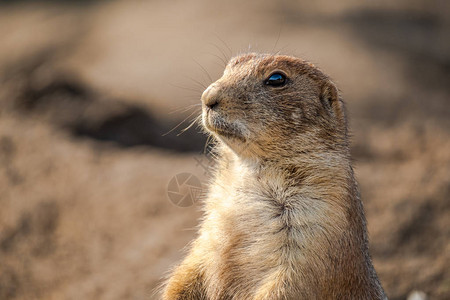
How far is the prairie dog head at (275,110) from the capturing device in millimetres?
4059

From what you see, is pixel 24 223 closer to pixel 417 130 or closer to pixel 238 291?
pixel 238 291

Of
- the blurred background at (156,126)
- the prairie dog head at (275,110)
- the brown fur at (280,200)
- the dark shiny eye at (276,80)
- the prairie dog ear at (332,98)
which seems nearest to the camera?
the brown fur at (280,200)

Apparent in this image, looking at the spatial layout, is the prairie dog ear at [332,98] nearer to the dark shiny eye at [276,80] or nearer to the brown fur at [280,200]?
the brown fur at [280,200]

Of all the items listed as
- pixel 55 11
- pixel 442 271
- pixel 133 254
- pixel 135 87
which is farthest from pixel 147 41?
pixel 442 271

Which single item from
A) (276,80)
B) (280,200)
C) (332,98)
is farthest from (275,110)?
(280,200)

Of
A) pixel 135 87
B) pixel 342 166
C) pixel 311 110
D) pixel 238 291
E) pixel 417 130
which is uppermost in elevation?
pixel 311 110

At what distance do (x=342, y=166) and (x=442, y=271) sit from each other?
2895mm

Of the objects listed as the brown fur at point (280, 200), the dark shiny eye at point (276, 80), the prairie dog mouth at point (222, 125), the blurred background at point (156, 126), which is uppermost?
the dark shiny eye at point (276, 80)

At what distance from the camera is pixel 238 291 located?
420cm

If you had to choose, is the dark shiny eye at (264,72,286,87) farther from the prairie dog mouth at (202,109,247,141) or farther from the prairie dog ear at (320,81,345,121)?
the prairie dog mouth at (202,109,247,141)

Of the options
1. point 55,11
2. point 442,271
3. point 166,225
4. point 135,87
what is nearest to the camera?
point 442,271

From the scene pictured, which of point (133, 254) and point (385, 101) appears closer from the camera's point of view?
point (133, 254)

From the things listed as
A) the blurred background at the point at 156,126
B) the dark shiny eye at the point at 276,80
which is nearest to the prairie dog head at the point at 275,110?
the dark shiny eye at the point at 276,80

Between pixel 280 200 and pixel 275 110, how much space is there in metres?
0.64
